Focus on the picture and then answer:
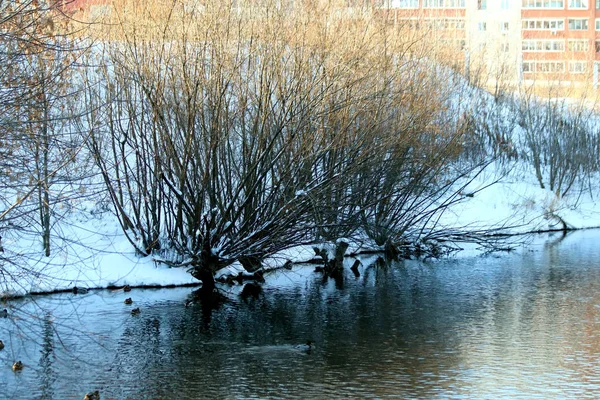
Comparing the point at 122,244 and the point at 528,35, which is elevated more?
the point at 528,35

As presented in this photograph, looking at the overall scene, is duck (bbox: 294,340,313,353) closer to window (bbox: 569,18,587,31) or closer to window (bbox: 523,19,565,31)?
window (bbox: 523,19,565,31)

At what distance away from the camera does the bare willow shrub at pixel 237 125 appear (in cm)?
1591

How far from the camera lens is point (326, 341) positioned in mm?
11648

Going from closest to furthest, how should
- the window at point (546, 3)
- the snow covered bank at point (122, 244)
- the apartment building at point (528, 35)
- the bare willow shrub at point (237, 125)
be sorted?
the snow covered bank at point (122, 244)
the bare willow shrub at point (237, 125)
the apartment building at point (528, 35)
the window at point (546, 3)

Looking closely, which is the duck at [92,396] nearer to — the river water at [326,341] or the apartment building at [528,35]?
the river water at [326,341]

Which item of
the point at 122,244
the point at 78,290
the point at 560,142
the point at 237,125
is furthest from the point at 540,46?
the point at 78,290

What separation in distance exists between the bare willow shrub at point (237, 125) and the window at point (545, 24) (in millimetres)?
62229

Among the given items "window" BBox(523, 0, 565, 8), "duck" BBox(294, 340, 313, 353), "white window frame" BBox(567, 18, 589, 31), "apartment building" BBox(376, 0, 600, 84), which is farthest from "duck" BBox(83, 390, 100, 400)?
"white window frame" BBox(567, 18, 589, 31)

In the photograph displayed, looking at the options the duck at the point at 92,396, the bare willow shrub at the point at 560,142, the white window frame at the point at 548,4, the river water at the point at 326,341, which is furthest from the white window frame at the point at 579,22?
the duck at the point at 92,396

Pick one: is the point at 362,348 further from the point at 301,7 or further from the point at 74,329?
the point at 301,7

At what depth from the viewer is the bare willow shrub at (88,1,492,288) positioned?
15.9 metres

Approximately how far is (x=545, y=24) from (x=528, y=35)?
31.3ft

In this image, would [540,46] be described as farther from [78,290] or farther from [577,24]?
[78,290]

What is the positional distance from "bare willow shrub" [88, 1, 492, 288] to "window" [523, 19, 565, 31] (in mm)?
62229
